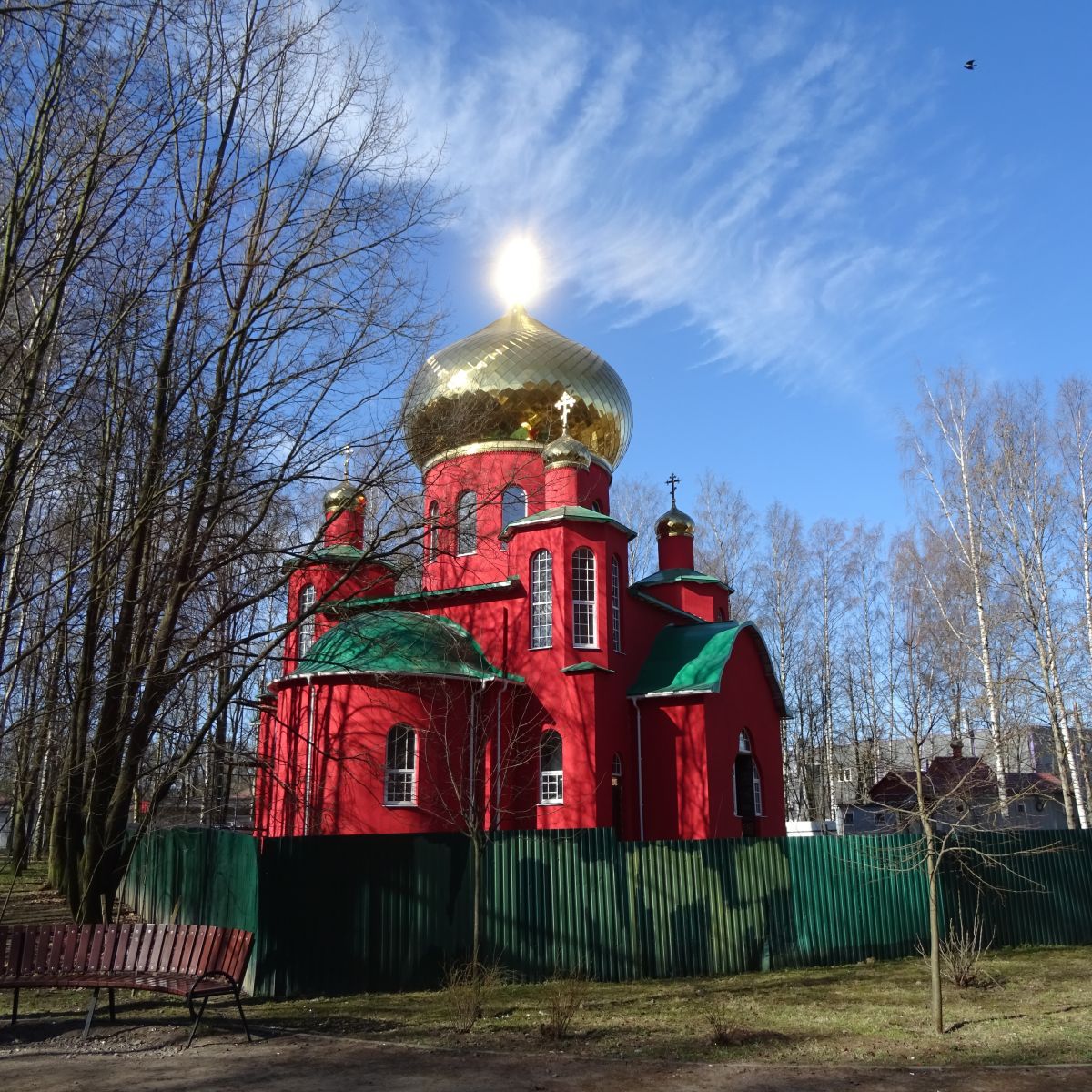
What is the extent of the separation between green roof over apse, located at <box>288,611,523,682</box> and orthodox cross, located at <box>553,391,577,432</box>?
485cm

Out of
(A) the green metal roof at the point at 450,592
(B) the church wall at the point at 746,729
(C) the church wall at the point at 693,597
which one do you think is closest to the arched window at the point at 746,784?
(B) the church wall at the point at 746,729

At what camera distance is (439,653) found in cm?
1645

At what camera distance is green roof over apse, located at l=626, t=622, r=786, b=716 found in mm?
17484

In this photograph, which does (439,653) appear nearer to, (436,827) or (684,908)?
(436,827)

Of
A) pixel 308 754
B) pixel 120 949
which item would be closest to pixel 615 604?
pixel 308 754

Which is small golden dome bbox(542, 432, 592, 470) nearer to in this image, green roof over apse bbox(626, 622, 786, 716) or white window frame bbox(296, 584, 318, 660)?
green roof over apse bbox(626, 622, 786, 716)

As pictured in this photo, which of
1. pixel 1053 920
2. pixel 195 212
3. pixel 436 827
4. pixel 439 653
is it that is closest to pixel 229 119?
pixel 195 212

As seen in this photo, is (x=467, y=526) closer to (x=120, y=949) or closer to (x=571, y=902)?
(x=571, y=902)

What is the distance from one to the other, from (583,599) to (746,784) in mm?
5281

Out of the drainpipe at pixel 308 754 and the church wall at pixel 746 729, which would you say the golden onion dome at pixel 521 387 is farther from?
the drainpipe at pixel 308 754

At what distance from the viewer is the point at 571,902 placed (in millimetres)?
10711

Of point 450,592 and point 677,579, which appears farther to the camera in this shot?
point 677,579

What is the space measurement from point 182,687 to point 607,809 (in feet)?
24.2

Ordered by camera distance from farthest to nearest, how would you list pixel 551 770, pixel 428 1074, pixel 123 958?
pixel 551 770
pixel 123 958
pixel 428 1074
